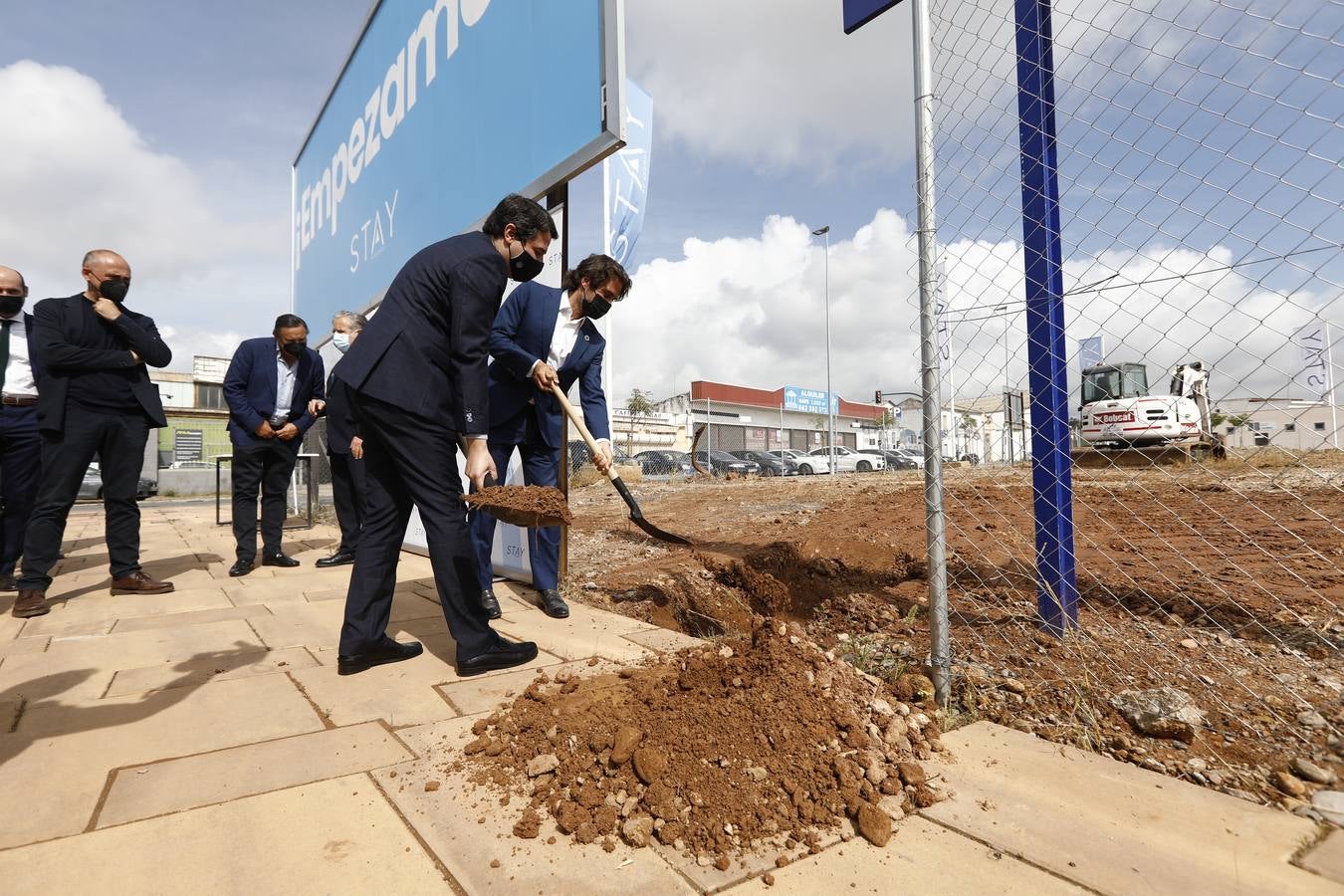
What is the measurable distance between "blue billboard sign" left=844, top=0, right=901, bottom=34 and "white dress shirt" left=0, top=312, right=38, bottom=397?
16.0ft

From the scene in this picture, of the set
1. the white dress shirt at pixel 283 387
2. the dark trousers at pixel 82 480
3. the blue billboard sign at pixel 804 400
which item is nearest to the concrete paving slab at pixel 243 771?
the dark trousers at pixel 82 480

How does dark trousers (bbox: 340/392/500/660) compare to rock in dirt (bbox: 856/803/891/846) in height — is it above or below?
above

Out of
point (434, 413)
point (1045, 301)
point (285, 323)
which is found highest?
point (285, 323)

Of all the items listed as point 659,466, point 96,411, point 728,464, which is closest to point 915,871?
point 96,411

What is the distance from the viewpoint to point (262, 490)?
4914mm

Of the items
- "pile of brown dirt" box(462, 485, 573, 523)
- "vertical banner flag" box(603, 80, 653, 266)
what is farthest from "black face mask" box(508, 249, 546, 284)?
"vertical banner flag" box(603, 80, 653, 266)

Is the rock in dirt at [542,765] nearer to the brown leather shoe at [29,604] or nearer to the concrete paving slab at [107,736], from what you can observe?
the concrete paving slab at [107,736]

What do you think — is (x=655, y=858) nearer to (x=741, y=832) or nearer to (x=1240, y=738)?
(x=741, y=832)

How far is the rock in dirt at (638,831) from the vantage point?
136 cm

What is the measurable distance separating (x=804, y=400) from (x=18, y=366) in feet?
164

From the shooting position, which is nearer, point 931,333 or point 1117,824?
point 1117,824

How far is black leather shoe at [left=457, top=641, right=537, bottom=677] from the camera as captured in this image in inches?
95.0

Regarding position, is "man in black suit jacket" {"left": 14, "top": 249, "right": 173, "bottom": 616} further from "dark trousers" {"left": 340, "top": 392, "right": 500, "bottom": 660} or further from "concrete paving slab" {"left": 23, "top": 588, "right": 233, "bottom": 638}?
"dark trousers" {"left": 340, "top": 392, "right": 500, "bottom": 660}

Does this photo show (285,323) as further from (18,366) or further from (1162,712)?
(1162,712)
